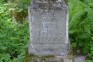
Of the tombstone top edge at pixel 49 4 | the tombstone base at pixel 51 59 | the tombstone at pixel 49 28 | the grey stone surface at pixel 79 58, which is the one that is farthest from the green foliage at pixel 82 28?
the tombstone top edge at pixel 49 4

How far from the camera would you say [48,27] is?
5812 millimetres

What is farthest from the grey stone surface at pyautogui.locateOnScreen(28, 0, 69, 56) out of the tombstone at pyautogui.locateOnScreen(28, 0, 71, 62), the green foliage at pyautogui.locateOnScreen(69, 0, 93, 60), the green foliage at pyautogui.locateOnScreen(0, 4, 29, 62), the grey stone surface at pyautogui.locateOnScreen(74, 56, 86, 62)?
the green foliage at pyautogui.locateOnScreen(69, 0, 93, 60)

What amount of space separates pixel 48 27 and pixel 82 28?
222 centimetres

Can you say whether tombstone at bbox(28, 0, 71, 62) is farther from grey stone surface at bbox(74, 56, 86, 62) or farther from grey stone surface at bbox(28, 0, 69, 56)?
grey stone surface at bbox(74, 56, 86, 62)

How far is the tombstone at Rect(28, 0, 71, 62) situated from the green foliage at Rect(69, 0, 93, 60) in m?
1.55

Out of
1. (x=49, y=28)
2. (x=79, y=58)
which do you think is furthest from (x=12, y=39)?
(x=49, y=28)

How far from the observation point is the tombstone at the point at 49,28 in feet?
18.4

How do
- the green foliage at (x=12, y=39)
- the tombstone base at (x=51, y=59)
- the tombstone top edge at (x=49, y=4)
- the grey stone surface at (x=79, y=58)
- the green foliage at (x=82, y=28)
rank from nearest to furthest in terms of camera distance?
the tombstone top edge at (x=49, y=4), the tombstone base at (x=51, y=59), the green foliage at (x=12, y=39), the grey stone surface at (x=79, y=58), the green foliage at (x=82, y=28)

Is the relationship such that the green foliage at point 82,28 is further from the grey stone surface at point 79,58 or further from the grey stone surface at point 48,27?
the grey stone surface at point 48,27

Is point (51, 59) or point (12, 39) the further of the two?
point (12, 39)

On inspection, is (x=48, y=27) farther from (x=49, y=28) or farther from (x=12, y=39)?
(x=12, y=39)

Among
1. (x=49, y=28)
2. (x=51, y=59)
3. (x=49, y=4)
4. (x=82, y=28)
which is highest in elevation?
(x=49, y=4)

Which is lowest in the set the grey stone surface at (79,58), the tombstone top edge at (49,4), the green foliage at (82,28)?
the grey stone surface at (79,58)

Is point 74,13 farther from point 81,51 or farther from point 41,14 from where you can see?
point 41,14
